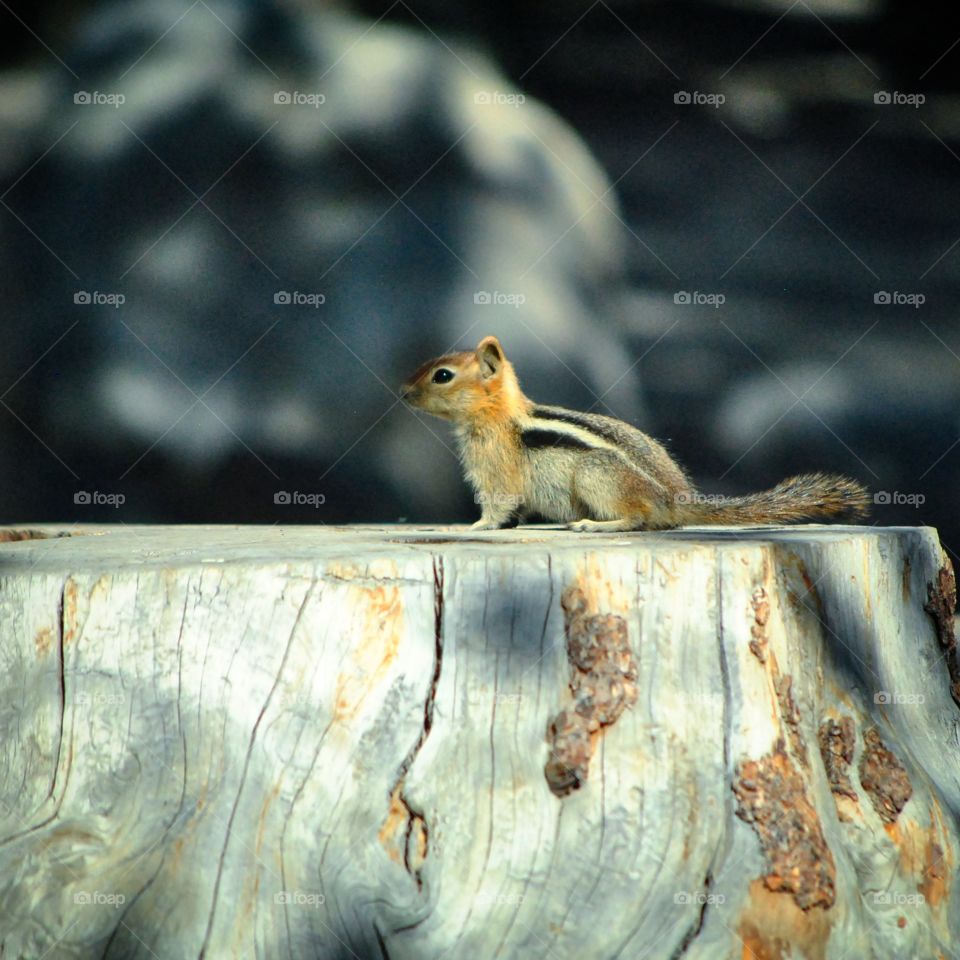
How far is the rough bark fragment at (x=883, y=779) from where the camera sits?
7.66 feet

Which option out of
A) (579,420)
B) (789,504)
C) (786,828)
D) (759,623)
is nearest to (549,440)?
(579,420)

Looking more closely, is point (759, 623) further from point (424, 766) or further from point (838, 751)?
point (424, 766)

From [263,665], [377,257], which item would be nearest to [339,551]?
[263,665]

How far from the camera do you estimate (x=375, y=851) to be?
6.64 feet

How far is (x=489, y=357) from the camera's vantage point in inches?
141

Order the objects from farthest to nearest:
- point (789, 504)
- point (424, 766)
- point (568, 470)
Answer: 1. point (568, 470)
2. point (789, 504)
3. point (424, 766)

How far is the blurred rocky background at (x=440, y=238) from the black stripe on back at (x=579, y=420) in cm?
77

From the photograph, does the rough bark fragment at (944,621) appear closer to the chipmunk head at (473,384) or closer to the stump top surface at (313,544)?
the stump top surface at (313,544)

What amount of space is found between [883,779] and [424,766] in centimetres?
99

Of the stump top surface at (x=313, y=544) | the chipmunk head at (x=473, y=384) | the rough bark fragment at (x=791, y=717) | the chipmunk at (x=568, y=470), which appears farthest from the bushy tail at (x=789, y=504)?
the rough bark fragment at (x=791, y=717)

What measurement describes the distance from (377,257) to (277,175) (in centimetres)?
50

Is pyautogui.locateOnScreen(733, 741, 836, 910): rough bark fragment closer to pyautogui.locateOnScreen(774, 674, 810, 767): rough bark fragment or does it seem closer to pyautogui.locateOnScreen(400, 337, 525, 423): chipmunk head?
pyautogui.locateOnScreen(774, 674, 810, 767): rough bark fragment

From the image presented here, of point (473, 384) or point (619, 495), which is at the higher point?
point (473, 384)

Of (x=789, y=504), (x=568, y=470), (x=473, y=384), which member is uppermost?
(x=473, y=384)
